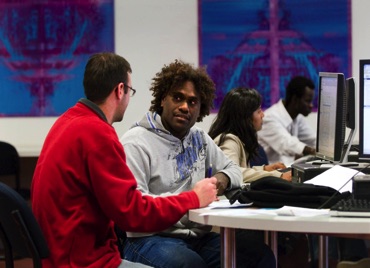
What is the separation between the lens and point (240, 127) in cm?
405

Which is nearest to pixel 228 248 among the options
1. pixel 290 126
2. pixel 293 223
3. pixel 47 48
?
pixel 293 223

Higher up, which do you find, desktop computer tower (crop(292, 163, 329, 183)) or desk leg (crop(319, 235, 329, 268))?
desktop computer tower (crop(292, 163, 329, 183))

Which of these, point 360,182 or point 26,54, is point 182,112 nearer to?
point 360,182

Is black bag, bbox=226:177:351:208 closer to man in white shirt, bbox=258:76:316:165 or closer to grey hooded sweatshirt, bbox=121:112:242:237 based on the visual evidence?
grey hooded sweatshirt, bbox=121:112:242:237

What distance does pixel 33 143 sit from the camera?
644 cm

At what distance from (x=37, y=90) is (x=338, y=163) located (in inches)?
155

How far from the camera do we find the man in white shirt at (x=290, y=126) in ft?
18.6

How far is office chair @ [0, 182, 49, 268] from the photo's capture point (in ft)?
7.11

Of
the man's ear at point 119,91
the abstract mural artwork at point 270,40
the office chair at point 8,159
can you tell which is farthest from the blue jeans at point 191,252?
the abstract mural artwork at point 270,40

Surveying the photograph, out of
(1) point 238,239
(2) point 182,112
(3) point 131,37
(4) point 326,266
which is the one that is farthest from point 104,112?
(3) point 131,37

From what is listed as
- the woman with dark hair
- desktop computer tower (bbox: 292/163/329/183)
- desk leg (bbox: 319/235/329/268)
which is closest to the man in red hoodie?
desktop computer tower (bbox: 292/163/329/183)

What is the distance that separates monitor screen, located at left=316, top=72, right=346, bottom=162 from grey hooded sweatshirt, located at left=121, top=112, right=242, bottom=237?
1.41 feet

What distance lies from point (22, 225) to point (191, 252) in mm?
657

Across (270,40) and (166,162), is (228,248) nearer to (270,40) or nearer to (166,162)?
(166,162)
